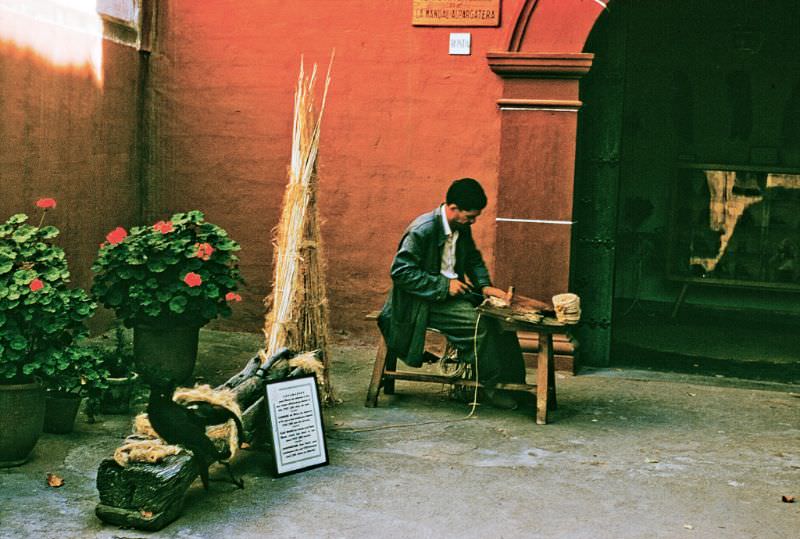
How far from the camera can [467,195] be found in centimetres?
646

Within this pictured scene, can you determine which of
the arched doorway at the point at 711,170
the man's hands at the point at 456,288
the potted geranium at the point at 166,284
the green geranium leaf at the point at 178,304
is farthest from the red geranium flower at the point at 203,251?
the arched doorway at the point at 711,170

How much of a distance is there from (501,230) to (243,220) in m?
2.22

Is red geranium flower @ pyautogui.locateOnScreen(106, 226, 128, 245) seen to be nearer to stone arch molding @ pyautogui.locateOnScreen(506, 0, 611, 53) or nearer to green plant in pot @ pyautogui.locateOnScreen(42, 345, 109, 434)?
green plant in pot @ pyautogui.locateOnScreen(42, 345, 109, 434)

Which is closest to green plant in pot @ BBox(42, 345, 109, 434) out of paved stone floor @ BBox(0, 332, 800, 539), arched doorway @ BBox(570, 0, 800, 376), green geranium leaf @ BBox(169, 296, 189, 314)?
paved stone floor @ BBox(0, 332, 800, 539)

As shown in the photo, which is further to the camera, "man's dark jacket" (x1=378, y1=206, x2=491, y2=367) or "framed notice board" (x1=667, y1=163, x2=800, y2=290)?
"framed notice board" (x1=667, y1=163, x2=800, y2=290)

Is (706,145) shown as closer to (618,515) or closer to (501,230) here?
(501,230)

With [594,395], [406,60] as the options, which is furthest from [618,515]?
[406,60]

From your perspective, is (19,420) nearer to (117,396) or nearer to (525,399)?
(117,396)

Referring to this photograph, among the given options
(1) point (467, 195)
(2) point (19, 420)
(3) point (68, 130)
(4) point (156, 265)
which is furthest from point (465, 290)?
(3) point (68, 130)

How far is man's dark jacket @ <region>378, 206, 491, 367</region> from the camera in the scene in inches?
255

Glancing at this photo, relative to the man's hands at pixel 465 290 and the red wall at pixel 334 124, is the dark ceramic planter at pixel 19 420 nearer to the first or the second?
the man's hands at pixel 465 290

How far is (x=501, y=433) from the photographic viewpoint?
619cm

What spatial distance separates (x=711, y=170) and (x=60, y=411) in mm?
7860

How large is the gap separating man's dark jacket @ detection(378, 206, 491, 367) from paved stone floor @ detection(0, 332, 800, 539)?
47 cm
